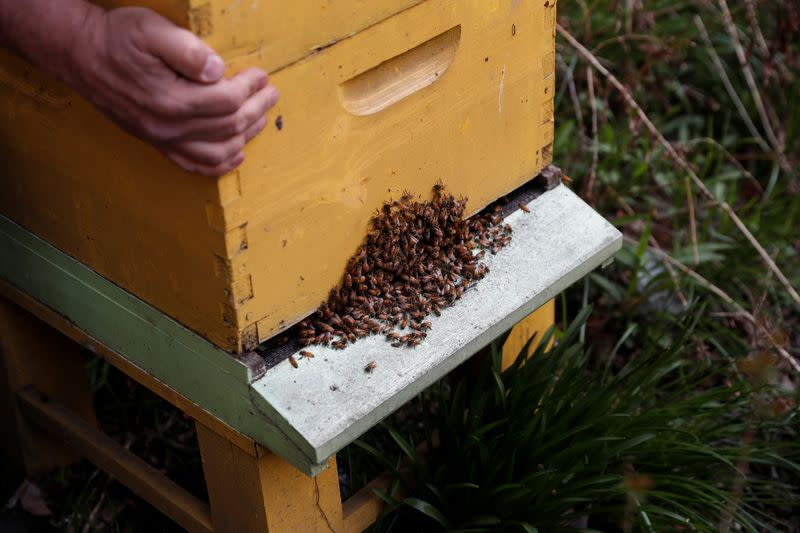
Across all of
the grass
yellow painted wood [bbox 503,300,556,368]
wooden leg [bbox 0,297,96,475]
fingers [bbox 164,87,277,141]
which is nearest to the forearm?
fingers [bbox 164,87,277,141]

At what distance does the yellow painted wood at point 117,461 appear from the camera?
7.66 ft

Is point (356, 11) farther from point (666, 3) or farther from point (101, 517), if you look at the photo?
point (666, 3)

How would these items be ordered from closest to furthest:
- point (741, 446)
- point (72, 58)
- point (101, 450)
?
point (72, 58)
point (101, 450)
point (741, 446)

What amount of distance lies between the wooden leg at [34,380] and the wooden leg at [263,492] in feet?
2.45

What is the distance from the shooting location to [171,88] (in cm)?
156

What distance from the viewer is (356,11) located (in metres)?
1.74

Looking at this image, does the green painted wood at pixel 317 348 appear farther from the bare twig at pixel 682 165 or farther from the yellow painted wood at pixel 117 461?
the bare twig at pixel 682 165

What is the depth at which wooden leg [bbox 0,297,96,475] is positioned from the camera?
259 cm

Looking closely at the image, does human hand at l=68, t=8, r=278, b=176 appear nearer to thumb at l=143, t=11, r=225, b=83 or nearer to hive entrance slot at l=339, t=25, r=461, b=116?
thumb at l=143, t=11, r=225, b=83

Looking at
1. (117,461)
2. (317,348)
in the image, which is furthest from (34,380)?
(317,348)

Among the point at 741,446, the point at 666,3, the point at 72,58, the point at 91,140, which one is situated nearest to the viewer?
the point at 72,58

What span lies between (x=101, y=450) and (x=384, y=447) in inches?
29.8

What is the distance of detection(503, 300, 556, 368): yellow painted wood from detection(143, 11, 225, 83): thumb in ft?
4.09

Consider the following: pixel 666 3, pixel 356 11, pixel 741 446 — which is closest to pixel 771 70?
pixel 666 3
